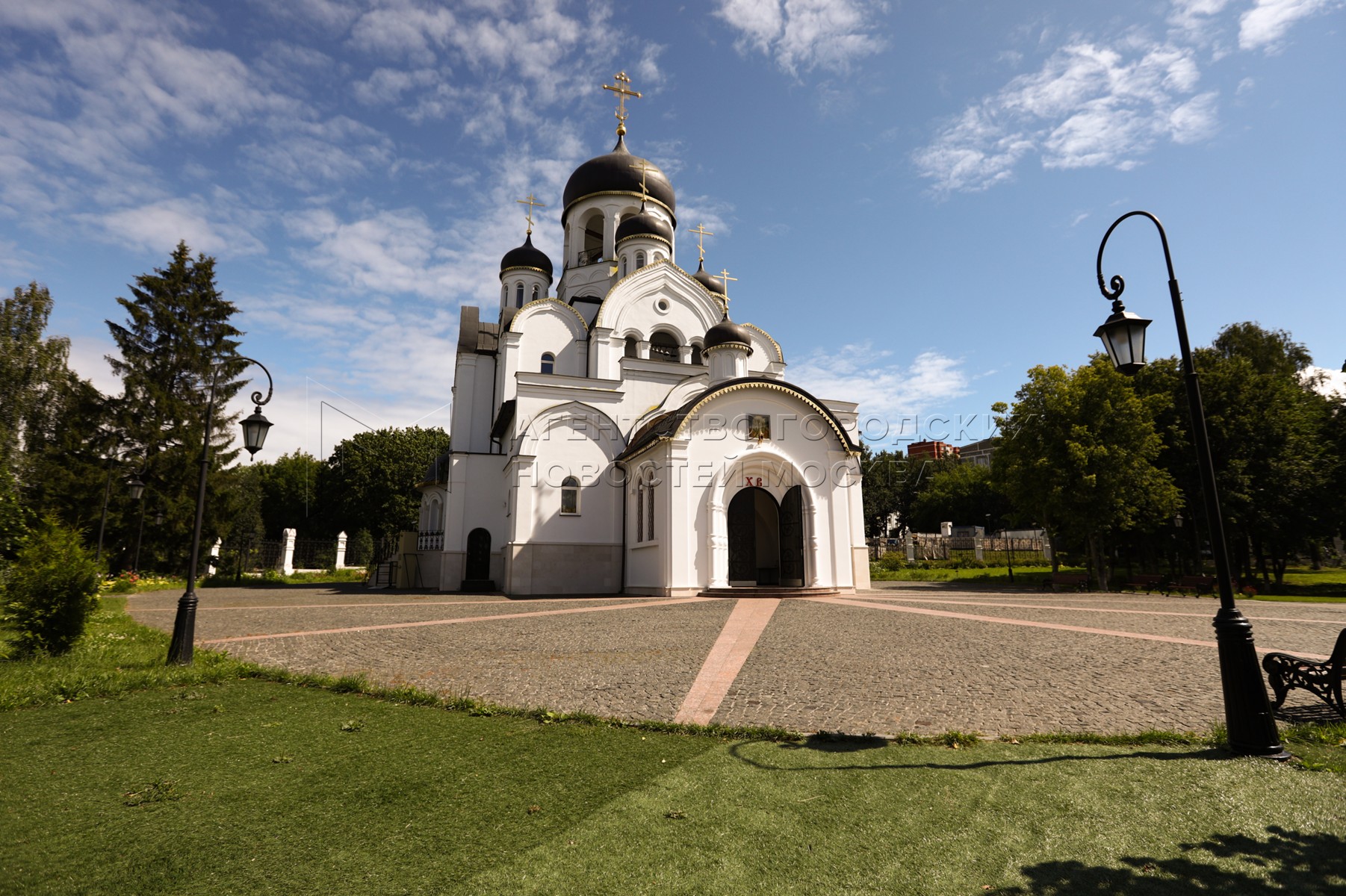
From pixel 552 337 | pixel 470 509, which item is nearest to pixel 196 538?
pixel 470 509

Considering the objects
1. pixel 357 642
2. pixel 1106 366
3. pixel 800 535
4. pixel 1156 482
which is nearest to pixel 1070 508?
pixel 1156 482

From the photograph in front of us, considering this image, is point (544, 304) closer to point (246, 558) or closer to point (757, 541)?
point (757, 541)

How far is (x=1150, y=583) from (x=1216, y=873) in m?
25.0

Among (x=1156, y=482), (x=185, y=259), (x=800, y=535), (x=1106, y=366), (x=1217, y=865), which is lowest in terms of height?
(x=1217, y=865)

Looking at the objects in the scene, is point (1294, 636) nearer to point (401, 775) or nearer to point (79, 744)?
point (401, 775)

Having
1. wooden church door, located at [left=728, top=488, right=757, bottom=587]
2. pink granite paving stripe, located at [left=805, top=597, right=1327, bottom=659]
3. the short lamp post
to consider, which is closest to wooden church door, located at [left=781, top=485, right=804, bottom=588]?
wooden church door, located at [left=728, top=488, right=757, bottom=587]

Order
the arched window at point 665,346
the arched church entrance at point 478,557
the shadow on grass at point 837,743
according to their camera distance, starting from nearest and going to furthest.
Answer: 1. the shadow on grass at point 837,743
2. the arched church entrance at point 478,557
3. the arched window at point 665,346

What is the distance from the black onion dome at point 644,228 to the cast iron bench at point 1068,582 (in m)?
20.8

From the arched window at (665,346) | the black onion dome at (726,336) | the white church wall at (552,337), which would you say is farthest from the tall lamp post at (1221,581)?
the white church wall at (552,337)

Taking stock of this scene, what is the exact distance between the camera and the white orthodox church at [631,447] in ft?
62.8

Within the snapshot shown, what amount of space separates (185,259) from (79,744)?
103ft

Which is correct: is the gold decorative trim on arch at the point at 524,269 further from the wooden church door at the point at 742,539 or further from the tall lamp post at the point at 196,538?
the tall lamp post at the point at 196,538

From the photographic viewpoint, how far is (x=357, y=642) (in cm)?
993

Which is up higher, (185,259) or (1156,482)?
(185,259)
